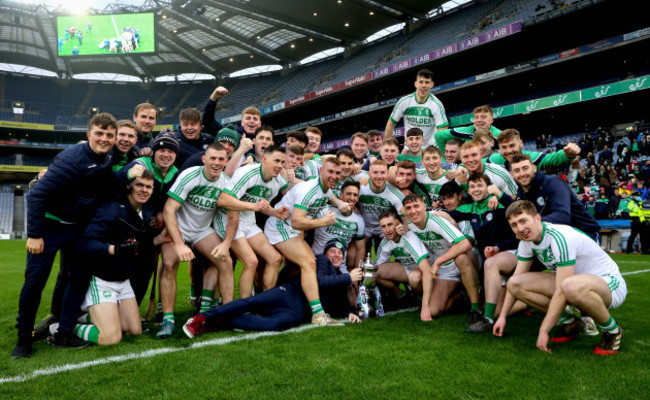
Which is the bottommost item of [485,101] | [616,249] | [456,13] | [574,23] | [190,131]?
[616,249]

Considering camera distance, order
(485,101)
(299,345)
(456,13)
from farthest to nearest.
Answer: (456,13) < (485,101) < (299,345)

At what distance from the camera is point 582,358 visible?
3.35 meters

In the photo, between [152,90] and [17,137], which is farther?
[152,90]

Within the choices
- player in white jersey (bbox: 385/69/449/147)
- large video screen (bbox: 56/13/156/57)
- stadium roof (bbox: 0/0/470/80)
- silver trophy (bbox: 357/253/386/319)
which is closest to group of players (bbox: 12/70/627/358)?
silver trophy (bbox: 357/253/386/319)

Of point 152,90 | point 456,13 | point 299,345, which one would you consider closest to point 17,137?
point 152,90

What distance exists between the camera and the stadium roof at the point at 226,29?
28.6m

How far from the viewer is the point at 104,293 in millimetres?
4156

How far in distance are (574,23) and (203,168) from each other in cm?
2195

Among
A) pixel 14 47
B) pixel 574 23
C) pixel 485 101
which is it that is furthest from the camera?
pixel 14 47

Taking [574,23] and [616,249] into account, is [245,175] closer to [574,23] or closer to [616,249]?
[616,249]

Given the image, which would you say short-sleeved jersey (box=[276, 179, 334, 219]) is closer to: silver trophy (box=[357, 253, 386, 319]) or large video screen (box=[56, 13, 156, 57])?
silver trophy (box=[357, 253, 386, 319])

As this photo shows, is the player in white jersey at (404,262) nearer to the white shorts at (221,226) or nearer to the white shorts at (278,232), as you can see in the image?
the white shorts at (278,232)

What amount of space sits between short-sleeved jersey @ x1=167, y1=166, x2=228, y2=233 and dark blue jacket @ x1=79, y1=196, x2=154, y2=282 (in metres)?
0.50

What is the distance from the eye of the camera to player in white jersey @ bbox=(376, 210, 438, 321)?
486 centimetres
